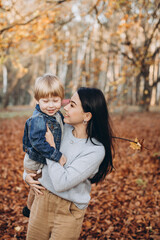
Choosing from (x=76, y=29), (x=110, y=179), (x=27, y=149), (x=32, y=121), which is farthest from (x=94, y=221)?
(x=76, y=29)

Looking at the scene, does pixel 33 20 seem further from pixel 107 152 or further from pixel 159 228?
pixel 159 228

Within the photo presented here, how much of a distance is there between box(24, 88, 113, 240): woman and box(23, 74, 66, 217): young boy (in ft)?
0.26

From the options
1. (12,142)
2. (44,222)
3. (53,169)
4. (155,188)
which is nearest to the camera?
(53,169)

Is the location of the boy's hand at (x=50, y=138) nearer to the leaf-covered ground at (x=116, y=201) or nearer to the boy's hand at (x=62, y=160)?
the boy's hand at (x=62, y=160)

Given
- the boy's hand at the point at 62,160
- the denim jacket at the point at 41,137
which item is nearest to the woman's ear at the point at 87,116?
the denim jacket at the point at 41,137

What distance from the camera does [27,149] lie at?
1.97 metres

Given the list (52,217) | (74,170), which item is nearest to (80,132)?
(74,170)

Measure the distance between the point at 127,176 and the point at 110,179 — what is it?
50cm

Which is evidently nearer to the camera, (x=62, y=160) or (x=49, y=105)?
(x=62, y=160)

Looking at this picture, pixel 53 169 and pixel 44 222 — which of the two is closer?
pixel 53 169

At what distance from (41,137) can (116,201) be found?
3.22 metres

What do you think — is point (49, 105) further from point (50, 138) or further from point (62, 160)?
point (62, 160)

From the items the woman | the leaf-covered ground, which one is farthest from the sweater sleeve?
the leaf-covered ground

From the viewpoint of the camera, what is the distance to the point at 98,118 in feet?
6.21
